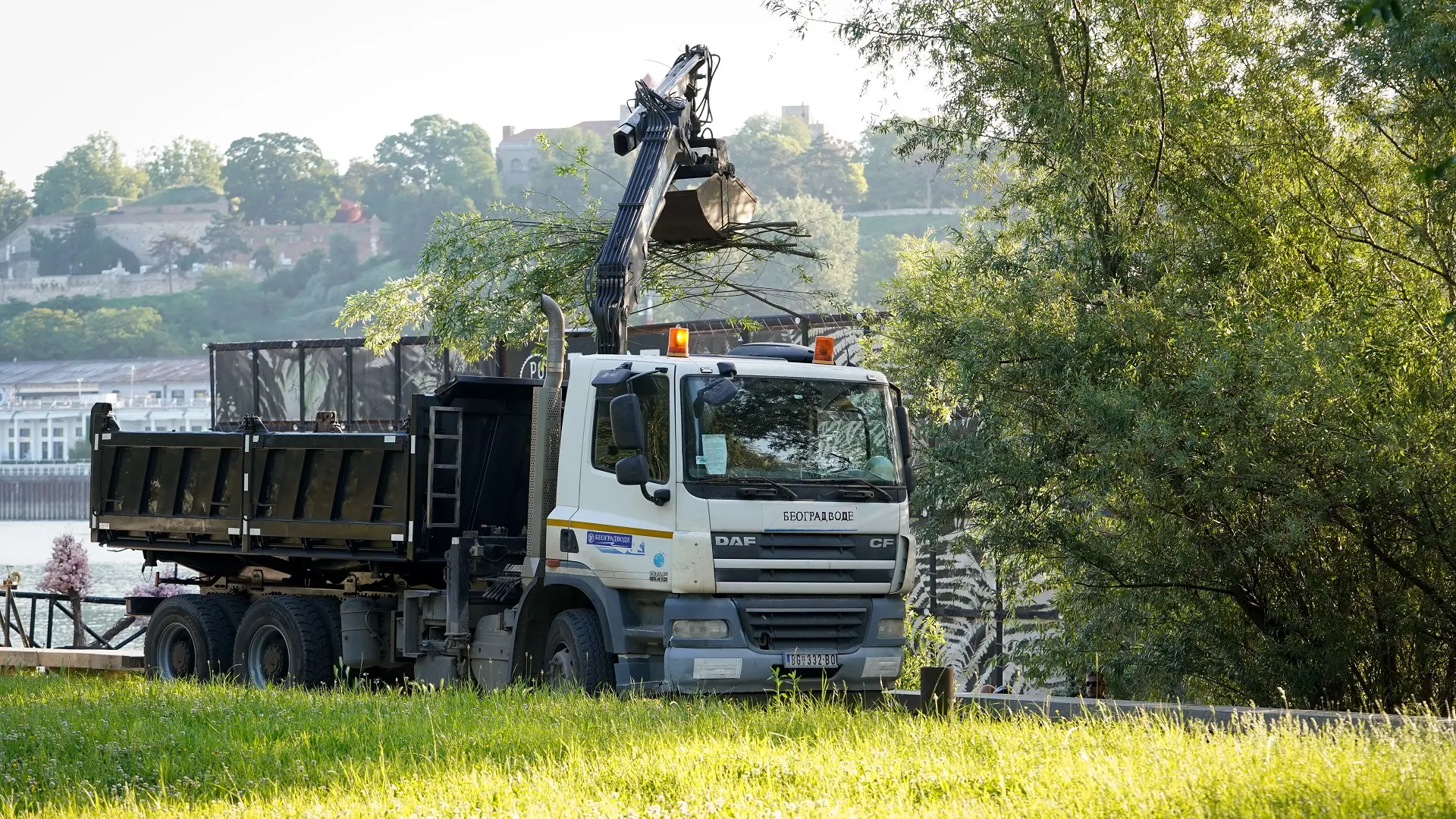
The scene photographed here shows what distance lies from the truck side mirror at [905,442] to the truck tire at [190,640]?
665cm

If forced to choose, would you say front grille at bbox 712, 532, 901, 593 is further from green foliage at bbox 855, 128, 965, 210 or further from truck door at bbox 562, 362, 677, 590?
green foliage at bbox 855, 128, 965, 210

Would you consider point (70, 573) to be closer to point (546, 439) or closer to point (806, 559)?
point (546, 439)

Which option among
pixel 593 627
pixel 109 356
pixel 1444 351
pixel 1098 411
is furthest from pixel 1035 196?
pixel 109 356

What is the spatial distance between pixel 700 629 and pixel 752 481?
108cm

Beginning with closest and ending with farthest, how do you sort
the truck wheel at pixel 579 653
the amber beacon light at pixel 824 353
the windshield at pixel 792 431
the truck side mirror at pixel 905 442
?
1. the windshield at pixel 792 431
2. the truck wheel at pixel 579 653
3. the truck side mirror at pixel 905 442
4. the amber beacon light at pixel 824 353

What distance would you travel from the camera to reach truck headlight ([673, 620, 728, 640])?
11055mm

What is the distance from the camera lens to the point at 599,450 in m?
11.7

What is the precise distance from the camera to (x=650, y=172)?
1537cm

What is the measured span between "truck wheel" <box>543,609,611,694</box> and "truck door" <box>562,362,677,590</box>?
0.38 metres

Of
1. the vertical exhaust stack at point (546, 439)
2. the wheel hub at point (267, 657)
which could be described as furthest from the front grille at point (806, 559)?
the wheel hub at point (267, 657)

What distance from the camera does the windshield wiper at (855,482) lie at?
37.8 ft

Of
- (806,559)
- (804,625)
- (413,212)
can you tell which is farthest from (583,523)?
(413,212)

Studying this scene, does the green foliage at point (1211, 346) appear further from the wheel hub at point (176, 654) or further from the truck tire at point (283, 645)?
the wheel hub at point (176, 654)

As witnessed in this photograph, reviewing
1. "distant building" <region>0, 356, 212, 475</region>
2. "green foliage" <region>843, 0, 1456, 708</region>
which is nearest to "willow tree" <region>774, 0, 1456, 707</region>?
"green foliage" <region>843, 0, 1456, 708</region>
